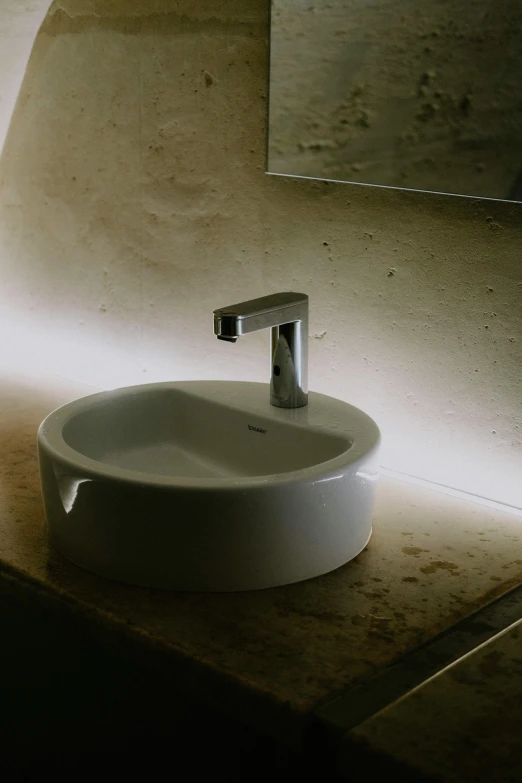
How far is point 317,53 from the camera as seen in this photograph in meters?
1.28

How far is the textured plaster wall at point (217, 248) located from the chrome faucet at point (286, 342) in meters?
0.13

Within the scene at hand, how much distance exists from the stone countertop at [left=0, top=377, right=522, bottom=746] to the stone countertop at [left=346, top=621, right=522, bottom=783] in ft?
0.19

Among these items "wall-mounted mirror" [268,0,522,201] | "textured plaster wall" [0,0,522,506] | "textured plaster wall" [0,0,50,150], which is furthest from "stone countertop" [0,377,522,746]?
"textured plaster wall" [0,0,50,150]

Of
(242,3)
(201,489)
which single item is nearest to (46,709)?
(201,489)

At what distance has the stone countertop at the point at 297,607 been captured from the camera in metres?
0.87

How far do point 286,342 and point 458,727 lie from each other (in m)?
0.59

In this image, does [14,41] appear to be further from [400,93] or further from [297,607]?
[297,607]

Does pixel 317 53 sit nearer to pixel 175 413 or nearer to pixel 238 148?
pixel 238 148

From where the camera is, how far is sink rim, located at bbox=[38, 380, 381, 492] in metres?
0.99

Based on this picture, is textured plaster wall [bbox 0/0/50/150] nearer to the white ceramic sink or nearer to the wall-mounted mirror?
the wall-mounted mirror

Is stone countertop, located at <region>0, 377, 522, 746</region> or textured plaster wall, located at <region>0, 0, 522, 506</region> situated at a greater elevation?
textured plaster wall, located at <region>0, 0, 522, 506</region>

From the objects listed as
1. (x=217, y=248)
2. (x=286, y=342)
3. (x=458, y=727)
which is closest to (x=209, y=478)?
(x=286, y=342)

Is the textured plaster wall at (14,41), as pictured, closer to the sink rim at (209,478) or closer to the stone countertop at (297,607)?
the sink rim at (209,478)

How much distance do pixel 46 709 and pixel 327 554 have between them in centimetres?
39
